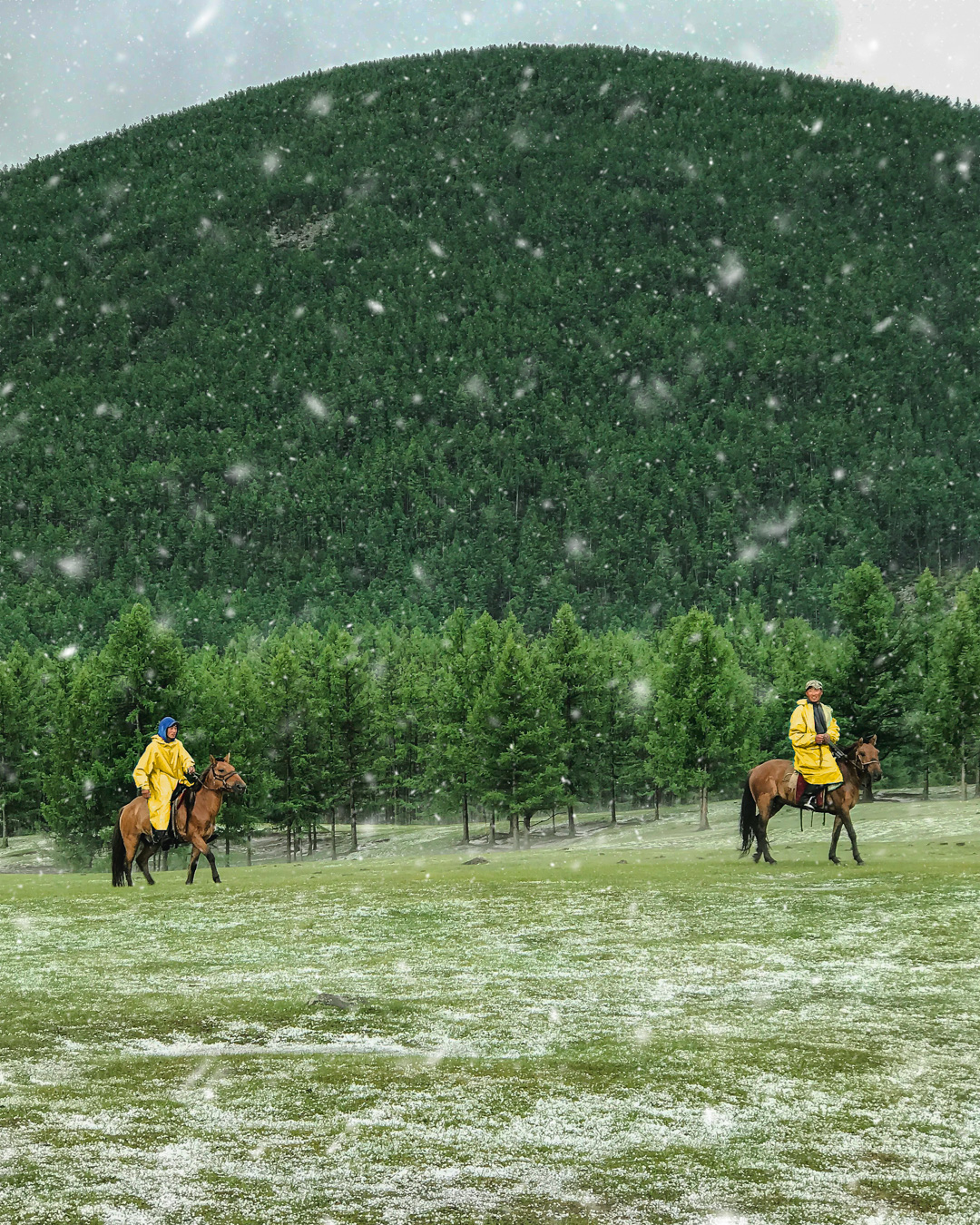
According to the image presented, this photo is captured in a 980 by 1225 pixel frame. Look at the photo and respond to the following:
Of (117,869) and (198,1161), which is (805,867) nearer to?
(117,869)

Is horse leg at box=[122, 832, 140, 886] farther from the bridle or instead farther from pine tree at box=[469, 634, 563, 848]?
pine tree at box=[469, 634, 563, 848]

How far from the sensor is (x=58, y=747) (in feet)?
186

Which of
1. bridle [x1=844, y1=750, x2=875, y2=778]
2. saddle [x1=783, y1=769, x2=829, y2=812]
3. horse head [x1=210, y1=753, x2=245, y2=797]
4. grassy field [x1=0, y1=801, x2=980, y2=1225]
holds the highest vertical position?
horse head [x1=210, y1=753, x2=245, y2=797]

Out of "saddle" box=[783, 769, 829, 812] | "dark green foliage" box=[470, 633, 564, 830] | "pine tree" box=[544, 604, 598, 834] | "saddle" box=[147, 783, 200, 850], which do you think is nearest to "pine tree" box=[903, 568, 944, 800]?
"pine tree" box=[544, 604, 598, 834]

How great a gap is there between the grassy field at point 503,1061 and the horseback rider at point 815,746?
3.27 metres

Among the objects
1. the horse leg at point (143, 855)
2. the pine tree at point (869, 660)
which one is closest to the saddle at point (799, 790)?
the horse leg at point (143, 855)

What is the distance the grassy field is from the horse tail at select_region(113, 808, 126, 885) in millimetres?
3379

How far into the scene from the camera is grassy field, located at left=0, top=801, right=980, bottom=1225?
27.4 ft

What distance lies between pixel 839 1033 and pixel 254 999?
691 centimetres

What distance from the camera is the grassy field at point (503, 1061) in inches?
328

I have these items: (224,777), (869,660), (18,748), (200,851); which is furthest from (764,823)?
(18,748)

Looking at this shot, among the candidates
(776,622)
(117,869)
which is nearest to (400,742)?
(117,869)

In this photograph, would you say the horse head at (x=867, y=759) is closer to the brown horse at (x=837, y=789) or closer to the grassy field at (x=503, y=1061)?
the brown horse at (x=837, y=789)

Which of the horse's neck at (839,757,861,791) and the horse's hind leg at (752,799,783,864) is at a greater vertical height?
the horse's neck at (839,757,861,791)
